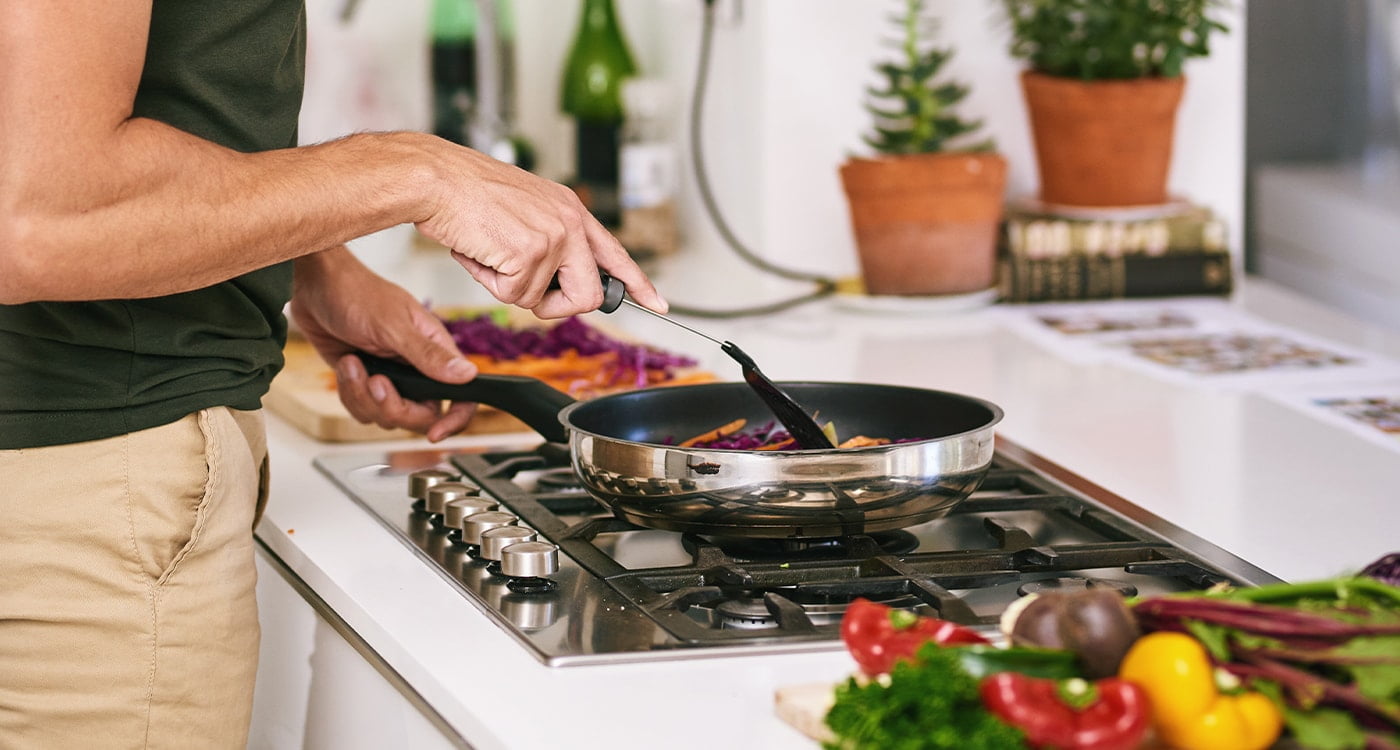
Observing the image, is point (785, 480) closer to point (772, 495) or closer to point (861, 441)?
point (772, 495)

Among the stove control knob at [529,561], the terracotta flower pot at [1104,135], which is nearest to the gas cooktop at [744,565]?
the stove control knob at [529,561]

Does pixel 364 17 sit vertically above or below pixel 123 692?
above

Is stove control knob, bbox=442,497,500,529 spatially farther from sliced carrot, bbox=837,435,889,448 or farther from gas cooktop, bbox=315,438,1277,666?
sliced carrot, bbox=837,435,889,448

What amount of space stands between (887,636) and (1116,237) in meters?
1.43

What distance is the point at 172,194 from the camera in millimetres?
849

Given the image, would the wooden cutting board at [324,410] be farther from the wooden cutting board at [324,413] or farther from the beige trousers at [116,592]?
the beige trousers at [116,592]

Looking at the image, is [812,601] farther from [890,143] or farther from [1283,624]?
[890,143]

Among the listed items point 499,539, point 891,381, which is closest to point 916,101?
point 891,381

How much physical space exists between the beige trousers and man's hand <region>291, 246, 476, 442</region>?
0.25 meters

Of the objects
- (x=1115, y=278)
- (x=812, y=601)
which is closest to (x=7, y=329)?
(x=812, y=601)

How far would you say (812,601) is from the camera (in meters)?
0.93

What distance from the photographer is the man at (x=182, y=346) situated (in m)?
0.88

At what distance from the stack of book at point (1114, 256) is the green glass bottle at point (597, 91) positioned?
78 centimetres

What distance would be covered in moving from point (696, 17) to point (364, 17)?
670 mm
